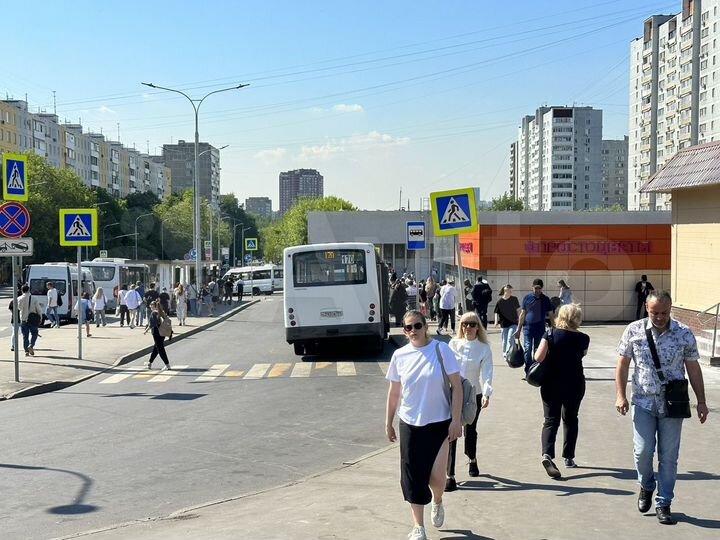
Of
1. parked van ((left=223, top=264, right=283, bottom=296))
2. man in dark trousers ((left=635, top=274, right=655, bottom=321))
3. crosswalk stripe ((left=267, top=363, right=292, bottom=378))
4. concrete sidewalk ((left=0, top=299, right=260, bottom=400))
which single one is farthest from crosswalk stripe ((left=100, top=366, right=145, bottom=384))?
parked van ((left=223, top=264, right=283, bottom=296))

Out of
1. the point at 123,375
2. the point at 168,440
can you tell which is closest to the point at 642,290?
the point at 123,375

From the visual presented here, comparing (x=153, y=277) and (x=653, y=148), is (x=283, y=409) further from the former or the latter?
(x=653, y=148)

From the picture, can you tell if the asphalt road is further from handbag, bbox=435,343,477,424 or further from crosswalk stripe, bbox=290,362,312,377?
handbag, bbox=435,343,477,424

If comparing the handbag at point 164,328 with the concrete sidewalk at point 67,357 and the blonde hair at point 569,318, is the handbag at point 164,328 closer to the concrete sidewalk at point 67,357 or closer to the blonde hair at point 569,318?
the concrete sidewalk at point 67,357

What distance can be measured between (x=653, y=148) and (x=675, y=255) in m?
97.3

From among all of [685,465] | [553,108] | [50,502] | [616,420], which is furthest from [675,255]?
[553,108]

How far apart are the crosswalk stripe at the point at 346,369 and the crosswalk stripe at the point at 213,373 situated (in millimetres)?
2563

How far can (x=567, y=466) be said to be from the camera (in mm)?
8141

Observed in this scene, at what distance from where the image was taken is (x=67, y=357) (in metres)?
20.5

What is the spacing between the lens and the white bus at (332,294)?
20344 millimetres

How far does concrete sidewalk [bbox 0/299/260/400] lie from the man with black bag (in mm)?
11425

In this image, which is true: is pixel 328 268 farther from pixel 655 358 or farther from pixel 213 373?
pixel 655 358

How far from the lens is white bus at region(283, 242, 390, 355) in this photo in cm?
2034

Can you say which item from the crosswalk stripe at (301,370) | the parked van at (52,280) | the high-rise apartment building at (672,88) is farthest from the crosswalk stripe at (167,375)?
the high-rise apartment building at (672,88)
